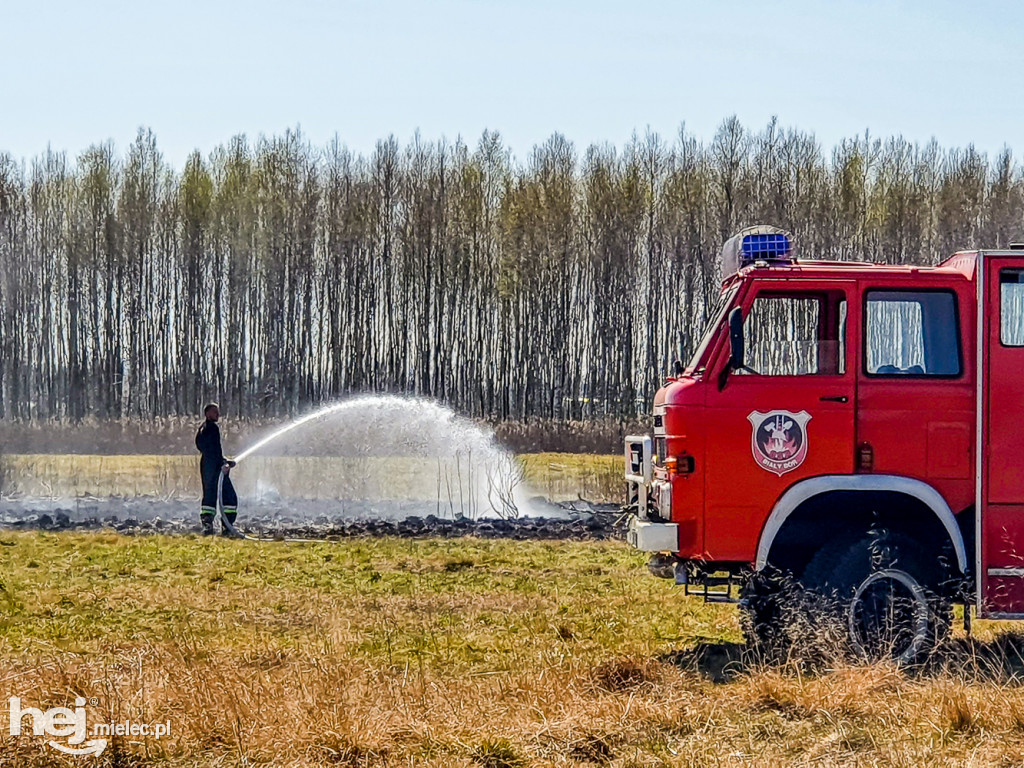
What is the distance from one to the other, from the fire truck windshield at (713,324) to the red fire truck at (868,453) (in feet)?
0.30

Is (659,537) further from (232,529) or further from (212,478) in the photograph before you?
(212,478)

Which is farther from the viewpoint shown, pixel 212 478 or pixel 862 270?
pixel 212 478

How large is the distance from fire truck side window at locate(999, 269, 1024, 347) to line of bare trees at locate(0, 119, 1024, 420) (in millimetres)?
37886

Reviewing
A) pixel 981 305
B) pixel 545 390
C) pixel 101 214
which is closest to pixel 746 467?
pixel 981 305

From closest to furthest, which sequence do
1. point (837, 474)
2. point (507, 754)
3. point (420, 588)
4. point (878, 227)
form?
point (507, 754) < point (837, 474) < point (420, 588) < point (878, 227)

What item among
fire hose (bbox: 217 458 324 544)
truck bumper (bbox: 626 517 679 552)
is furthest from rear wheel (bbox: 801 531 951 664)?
fire hose (bbox: 217 458 324 544)

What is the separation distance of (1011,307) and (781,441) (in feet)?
6.30

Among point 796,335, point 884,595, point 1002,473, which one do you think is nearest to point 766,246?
point 796,335

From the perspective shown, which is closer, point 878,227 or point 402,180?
point 878,227

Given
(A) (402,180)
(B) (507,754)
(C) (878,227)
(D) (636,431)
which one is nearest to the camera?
(B) (507,754)

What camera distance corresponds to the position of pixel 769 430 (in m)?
8.66

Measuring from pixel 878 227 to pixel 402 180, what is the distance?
64.1 feet

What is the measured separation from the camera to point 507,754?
615 cm

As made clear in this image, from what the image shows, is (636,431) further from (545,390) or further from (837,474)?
(837,474)
